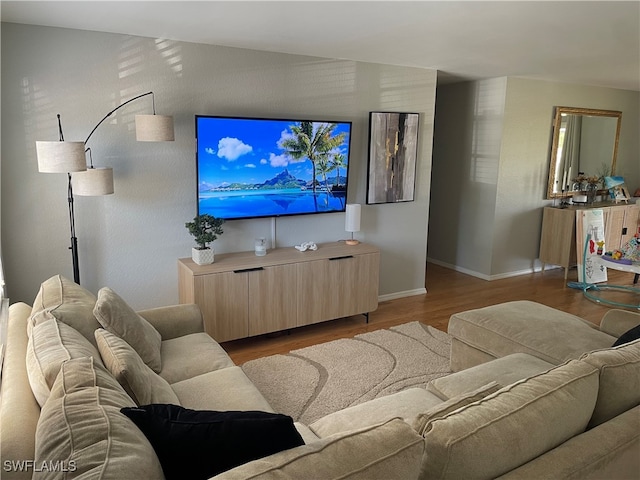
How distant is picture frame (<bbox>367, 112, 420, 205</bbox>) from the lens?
15.1 feet

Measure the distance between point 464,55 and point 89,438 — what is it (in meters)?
3.97

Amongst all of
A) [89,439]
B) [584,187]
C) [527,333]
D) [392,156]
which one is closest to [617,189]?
[584,187]

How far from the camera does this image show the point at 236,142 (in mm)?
3820

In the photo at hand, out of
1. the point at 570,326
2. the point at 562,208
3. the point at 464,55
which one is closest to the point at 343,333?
the point at 570,326

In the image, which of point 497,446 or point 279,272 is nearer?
point 497,446

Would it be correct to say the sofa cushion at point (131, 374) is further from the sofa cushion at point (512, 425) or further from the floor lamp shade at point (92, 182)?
the floor lamp shade at point (92, 182)

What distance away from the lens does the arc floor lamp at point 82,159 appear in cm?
277

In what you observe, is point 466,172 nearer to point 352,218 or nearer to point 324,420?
point 352,218

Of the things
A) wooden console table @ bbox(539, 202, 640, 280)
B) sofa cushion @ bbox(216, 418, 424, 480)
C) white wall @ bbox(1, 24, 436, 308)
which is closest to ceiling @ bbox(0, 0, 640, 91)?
white wall @ bbox(1, 24, 436, 308)

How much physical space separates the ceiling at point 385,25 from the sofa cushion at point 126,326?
5.33 ft

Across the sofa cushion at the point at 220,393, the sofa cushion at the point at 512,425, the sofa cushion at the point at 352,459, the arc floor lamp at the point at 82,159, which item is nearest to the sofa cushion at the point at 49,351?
the sofa cushion at the point at 220,393

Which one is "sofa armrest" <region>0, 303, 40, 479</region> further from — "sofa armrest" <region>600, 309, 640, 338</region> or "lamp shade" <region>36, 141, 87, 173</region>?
"sofa armrest" <region>600, 309, 640, 338</region>

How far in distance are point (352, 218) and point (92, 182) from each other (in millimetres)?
2172

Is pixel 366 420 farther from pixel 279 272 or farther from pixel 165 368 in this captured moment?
pixel 279 272
